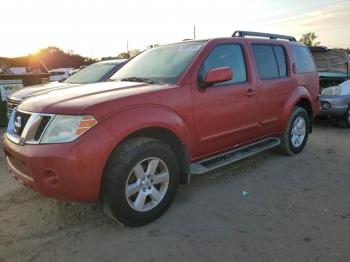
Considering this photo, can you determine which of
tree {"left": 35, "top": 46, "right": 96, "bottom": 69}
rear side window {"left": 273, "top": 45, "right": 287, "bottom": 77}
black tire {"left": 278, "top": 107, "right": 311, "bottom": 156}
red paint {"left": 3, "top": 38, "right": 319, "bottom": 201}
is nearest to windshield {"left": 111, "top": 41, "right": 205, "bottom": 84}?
red paint {"left": 3, "top": 38, "right": 319, "bottom": 201}

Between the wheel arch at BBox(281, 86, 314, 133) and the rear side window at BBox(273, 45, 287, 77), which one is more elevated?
the rear side window at BBox(273, 45, 287, 77)

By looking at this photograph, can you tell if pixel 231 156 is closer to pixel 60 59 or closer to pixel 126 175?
pixel 126 175

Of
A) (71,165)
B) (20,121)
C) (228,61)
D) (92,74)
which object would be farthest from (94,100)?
(92,74)

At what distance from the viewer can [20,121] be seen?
359 centimetres

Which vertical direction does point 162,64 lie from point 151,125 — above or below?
above

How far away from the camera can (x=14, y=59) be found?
12547 millimetres

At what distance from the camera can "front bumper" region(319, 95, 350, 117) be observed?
801 centimetres

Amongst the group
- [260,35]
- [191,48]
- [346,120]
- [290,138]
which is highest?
[260,35]

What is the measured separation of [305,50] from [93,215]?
186 inches

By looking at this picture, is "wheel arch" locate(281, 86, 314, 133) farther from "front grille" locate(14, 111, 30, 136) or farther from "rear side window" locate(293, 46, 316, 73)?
"front grille" locate(14, 111, 30, 136)

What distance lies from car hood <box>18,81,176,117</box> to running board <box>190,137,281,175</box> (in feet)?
3.09

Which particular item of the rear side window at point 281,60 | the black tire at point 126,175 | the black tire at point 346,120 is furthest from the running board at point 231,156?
the black tire at point 346,120

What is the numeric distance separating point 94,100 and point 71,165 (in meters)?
0.66

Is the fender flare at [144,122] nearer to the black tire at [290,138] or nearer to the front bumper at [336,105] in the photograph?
the black tire at [290,138]
